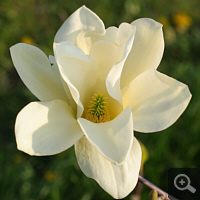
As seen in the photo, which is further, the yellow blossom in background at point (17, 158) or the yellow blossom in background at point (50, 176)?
the yellow blossom in background at point (17, 158)

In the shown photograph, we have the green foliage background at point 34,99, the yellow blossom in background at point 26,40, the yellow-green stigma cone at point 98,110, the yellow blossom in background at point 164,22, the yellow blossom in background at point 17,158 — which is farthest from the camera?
the yellow blossom in background at point 164,22

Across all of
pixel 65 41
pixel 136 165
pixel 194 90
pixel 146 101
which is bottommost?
pixel 194 90

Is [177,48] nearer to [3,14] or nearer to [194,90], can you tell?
[194,90]

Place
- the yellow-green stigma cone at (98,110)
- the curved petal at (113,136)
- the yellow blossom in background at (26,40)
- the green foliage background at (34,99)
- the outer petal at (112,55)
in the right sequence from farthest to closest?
the yellow blossom in background at (26,40) → the green foliage background at (34,99) → the yellow-green stigma cone at (98,110) → the outer petal at (112,55) → the curved petal at (113,136)

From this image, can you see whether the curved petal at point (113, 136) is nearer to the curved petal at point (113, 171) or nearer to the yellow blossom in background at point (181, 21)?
the curved petal at point (113, 171)

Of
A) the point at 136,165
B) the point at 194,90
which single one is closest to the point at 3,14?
the point at 194,90

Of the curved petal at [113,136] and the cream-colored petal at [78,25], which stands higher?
the cream-colored petal at [78,25]

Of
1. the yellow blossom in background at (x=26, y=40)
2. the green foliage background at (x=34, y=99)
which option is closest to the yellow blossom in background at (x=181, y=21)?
the green foliage background at (x=34, y=99)

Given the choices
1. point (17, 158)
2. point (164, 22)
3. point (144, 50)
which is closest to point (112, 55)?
point (144, 50)
